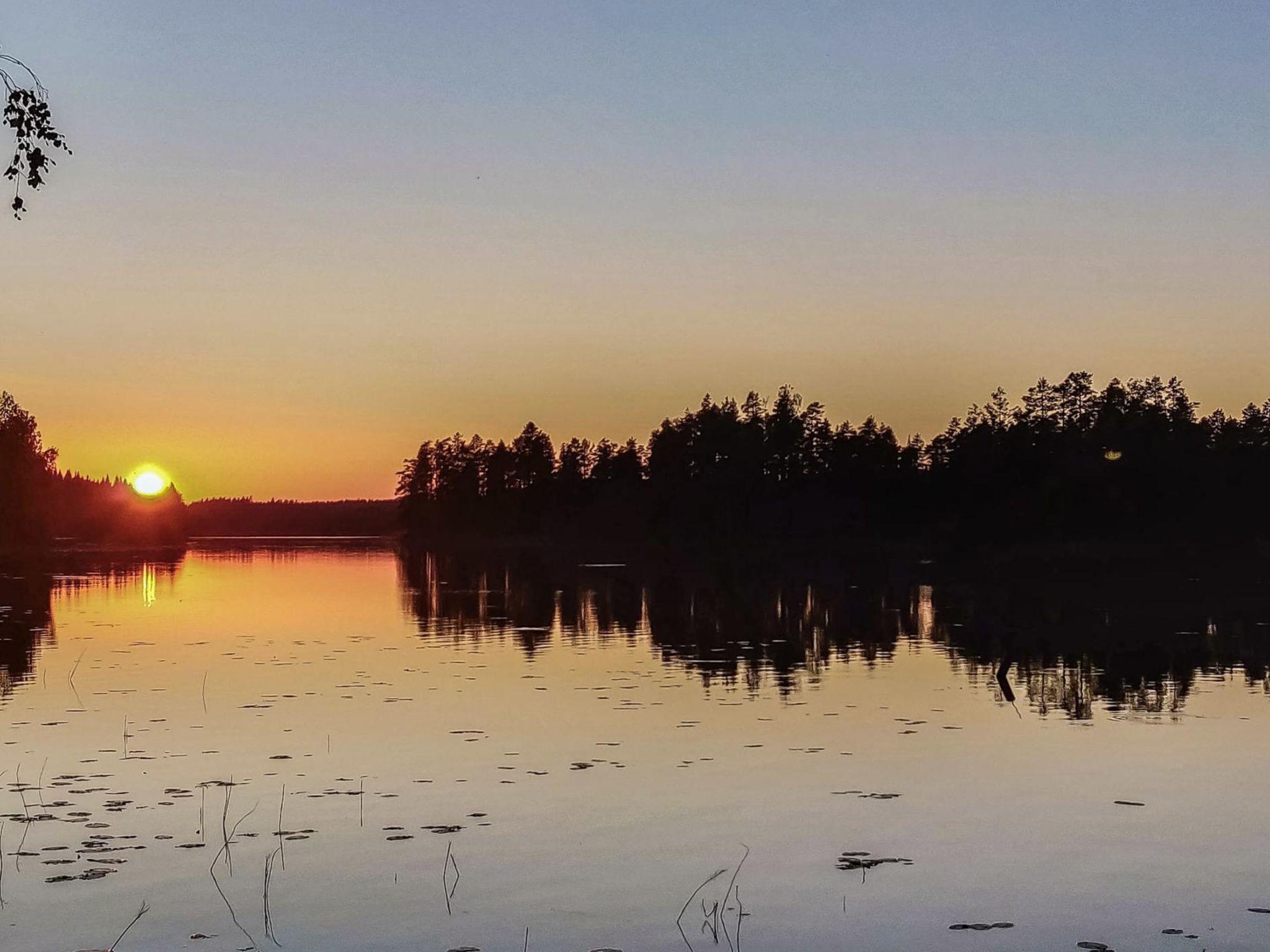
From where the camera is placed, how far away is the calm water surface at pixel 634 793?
14.3 m

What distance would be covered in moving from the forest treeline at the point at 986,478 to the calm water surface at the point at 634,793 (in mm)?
103333

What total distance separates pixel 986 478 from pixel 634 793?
140m

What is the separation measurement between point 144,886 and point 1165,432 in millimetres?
158771

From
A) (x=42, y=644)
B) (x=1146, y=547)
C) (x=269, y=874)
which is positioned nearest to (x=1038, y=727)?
(x=269, y=874)

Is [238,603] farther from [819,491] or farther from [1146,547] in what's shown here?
[819,491]

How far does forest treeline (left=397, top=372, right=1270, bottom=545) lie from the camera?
144m

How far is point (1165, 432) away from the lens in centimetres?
15938

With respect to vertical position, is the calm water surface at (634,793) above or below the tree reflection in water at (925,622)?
above

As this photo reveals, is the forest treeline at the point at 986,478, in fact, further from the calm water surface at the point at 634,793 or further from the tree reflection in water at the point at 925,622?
the calm water surface at the point at 634,793

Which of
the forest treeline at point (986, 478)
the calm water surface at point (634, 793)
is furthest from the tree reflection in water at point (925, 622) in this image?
the forest treeline at point (986, 478)

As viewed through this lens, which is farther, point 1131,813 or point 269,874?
point 1131,813

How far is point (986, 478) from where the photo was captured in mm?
155375

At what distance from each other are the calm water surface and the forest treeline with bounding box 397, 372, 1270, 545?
103 m

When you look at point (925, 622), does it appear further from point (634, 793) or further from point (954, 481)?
point (954, 481)
